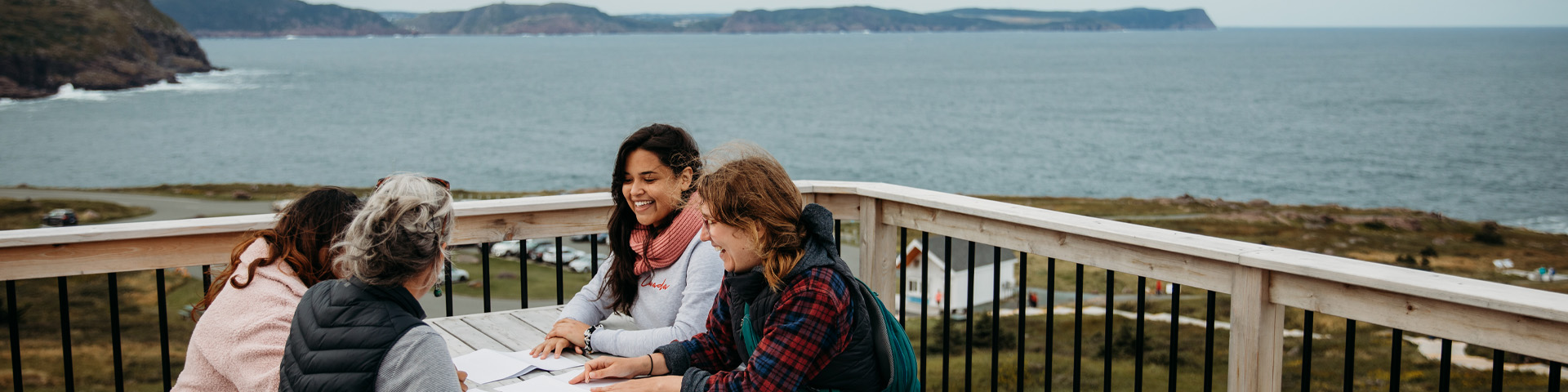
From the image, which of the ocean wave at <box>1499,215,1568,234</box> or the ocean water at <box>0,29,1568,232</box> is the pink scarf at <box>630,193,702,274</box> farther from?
the ocean wave at <box>1499,215,1568,234</box>

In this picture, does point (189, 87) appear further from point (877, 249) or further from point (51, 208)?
point (877, 249)

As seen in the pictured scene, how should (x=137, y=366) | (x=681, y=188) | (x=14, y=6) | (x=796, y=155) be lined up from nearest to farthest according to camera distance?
1. (x=681, y=188)
2. (x=137, y=366)
3. (x=796, y=155)
4. (x=14, y=6)

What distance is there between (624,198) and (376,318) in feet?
4.12

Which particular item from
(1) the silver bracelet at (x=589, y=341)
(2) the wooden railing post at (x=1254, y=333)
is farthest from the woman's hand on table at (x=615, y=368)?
(2) the wooden railing post at (x=1254, y=333)

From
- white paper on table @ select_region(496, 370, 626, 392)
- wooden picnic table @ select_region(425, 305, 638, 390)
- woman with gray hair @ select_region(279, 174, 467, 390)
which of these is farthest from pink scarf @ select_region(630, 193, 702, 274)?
woman with gray hair @ select_region(279, 174, 467, 390)

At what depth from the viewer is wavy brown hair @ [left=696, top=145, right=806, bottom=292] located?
2.14 meters

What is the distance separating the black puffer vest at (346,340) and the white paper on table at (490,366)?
62 cm

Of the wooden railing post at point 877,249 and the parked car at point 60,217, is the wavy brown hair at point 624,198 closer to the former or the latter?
the wooden railing post at point 877,249

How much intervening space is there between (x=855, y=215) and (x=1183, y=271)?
4.81ft

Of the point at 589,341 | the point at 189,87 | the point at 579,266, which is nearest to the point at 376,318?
the point at 589,341

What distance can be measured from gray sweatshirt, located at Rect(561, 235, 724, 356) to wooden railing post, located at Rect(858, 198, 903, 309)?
1.08 metres

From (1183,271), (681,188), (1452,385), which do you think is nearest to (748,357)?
(681,188)

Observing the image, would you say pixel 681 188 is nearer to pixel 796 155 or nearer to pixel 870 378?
pixel 870 378

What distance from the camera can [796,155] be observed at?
5797cm
